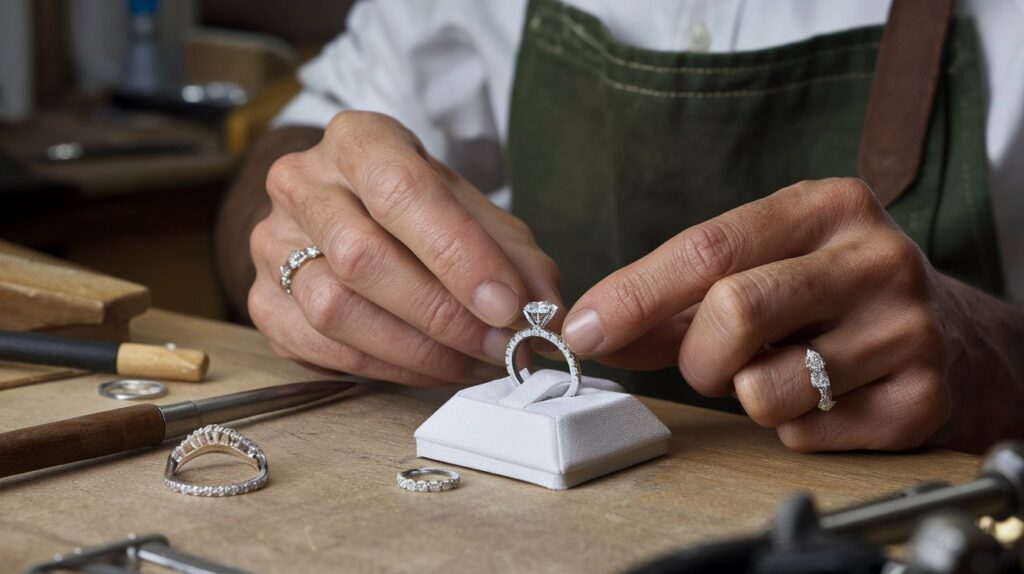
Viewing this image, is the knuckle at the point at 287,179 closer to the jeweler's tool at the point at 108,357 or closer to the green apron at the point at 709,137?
the jeweler's tool at the point at 108,357

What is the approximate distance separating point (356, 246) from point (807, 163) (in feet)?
1.82

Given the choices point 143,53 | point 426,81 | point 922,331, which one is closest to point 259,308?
point 922,331

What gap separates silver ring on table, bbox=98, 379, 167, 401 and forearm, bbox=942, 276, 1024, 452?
0.54m

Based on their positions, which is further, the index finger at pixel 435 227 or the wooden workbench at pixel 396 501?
the index finger at pixel 435 227

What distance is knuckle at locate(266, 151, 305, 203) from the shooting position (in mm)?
903

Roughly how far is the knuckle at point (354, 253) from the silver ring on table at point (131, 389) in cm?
15

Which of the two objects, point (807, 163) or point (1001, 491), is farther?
point (807, 163)

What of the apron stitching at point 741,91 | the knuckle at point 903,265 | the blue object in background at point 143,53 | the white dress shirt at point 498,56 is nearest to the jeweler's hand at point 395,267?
the knuckle at point 903,265

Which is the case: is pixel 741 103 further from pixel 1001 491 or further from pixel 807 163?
pixel 1001 491

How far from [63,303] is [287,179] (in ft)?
0.66

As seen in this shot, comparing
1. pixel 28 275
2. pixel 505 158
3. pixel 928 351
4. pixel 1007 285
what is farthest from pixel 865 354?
pixel 505 158

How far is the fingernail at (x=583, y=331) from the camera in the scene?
0.71 m

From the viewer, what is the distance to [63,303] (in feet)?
3.01

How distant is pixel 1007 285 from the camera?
1180mm
